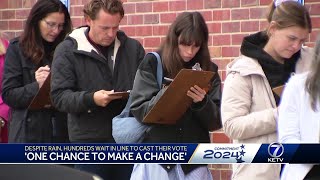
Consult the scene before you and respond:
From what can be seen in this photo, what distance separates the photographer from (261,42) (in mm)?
5520

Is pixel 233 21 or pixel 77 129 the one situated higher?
pixel 233 21

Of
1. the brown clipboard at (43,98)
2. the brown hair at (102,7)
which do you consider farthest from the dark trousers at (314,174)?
the brown clipboard at (43,98)

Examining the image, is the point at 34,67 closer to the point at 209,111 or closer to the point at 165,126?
the point at 165,126

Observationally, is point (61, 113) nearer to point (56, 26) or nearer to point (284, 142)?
point (56, 26)

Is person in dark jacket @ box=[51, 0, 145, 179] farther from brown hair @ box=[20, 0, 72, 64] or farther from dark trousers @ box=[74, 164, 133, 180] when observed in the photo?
brown hair @ box=[20, 0, 72, 64]

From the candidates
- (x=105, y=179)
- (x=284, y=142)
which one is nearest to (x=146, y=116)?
(x=105, y=179)

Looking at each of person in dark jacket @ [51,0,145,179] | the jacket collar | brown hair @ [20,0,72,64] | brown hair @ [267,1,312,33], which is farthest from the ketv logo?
brown hair @ [20,0,72,64]

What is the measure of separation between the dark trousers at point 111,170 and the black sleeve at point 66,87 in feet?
1.27

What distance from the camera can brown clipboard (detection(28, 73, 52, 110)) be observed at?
6.30m

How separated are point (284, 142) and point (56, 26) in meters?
2.53

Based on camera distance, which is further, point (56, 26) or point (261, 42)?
point (56, 26)

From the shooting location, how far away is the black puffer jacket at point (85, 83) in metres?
5.91

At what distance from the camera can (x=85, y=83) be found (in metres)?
6.02

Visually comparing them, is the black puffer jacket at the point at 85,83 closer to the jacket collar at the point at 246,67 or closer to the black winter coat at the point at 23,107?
the black winter coat at the point at 23,107
